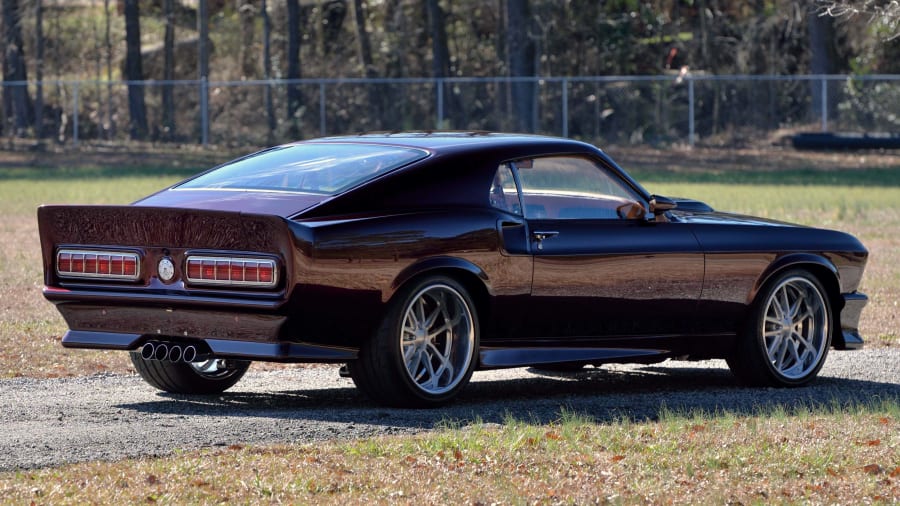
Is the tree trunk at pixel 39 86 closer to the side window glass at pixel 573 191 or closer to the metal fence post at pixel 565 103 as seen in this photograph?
the metal fence post at pixel 565 103

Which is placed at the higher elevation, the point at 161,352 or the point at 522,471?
the point at 161,352

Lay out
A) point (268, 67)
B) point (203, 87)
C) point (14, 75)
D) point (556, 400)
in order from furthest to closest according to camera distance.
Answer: point (268, 67), point (14, 75), point (203, 87), point (556, 400)

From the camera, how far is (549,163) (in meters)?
9.16

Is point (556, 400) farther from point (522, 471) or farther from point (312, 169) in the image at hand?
point (522, 471)

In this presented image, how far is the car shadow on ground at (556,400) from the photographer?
27.0ft

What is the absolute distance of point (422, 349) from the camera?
27.6 feet

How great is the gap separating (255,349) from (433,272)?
1.00 meters

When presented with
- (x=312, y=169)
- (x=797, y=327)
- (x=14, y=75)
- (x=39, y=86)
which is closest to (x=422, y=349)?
(x=312, y=169)

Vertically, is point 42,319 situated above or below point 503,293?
below

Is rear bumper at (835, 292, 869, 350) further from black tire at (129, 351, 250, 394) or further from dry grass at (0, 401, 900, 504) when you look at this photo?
black tire at (129, 351, 250, 394)

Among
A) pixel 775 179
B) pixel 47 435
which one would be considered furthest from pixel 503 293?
pixel 775 179

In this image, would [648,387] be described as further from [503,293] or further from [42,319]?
[42,319]

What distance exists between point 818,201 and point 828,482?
21942mm

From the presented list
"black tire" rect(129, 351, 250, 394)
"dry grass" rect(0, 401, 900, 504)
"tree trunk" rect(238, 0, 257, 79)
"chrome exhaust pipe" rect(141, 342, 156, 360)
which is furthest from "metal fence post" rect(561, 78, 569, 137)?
"dry grass" rect(0, 401, 900, 504)
